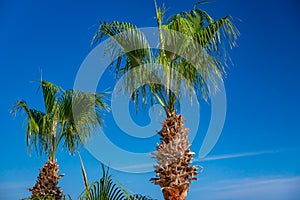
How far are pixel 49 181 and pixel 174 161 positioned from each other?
3.61m

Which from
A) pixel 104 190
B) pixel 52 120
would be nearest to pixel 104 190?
pixel 104 190

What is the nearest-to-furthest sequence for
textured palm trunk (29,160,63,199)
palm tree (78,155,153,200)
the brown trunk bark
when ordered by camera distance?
1. palm tree (78,155,153,200)
2. the brown trunk bark
3. textured palm trunk (29,160,63,199)

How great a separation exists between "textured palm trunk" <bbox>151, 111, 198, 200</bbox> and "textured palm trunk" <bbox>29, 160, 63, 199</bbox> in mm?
3162

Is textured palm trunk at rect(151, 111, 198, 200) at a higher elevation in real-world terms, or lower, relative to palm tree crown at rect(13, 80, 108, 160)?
lower

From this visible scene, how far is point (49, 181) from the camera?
8344mm

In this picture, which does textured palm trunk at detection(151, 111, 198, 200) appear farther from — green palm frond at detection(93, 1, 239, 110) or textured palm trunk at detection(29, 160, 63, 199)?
textured palm trunk at detection(29, 160, 63, 199)

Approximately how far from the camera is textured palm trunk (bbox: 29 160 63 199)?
8250 mm

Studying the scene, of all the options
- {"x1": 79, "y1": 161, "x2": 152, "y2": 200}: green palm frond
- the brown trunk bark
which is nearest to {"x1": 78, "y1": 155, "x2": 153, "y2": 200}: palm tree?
{"x1": 79, "y1": 161, "x2": 152, "y2": 200}: green palm frond

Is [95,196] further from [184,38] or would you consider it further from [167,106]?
[184,38]

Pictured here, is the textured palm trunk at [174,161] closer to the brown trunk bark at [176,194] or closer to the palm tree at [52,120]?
the brown trunk bark at [176,194]

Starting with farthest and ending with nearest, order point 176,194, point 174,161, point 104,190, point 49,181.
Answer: point 49,181 < point 174,161 < point 176,194 < point 104,190

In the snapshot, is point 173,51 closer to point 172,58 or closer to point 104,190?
point 172,58

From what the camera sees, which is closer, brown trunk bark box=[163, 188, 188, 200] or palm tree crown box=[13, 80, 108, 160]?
brown trunk bark box=[163, 188, 188, 200]

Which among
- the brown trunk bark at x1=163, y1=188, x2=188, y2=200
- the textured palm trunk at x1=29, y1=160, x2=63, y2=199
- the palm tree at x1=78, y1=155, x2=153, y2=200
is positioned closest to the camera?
the palm tree at x1=78, y1=155, x2=153, y2=200
